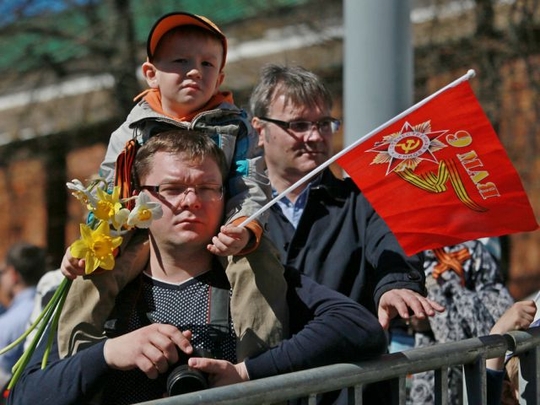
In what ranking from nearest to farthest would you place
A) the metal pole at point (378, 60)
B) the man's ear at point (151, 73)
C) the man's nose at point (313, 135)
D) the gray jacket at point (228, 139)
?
the gray jacket at point (228, 139) < the man's ear at point (151, 73) < the man's nose at point (313, 135) < the metal pole at point (378, 60)

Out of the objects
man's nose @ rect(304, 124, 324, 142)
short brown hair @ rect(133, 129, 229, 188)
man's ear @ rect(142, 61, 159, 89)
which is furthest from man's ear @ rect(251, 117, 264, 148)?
short brown hair @ rect(133, 129, 229, 188)

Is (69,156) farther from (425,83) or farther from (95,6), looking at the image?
(425,83)

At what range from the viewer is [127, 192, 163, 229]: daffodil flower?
10.2 ft

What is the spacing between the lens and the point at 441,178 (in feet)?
11.6

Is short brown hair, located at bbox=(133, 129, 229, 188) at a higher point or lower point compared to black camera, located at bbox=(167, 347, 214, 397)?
higher

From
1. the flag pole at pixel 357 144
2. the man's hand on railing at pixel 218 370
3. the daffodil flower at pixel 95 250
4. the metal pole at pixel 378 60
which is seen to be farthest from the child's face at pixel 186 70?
the metal pole at pixel 378 60

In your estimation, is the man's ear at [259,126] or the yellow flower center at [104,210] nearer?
the yellow flower center at [104,210]

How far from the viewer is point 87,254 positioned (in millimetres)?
3102

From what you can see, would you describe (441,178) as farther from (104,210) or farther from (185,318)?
(104,210)

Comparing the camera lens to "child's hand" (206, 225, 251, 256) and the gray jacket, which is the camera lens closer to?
"child's hand" (206, 225, 251, 256)

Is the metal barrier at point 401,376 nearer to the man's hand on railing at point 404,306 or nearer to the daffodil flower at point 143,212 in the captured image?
the man's hand on railing at point 404,306

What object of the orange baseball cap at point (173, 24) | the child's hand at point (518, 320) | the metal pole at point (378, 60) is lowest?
the child's hand at point (518, 320)

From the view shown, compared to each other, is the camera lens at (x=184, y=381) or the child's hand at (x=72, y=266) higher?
the child's hand at (x=72, y=266)

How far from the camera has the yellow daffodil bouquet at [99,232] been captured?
3100mm
